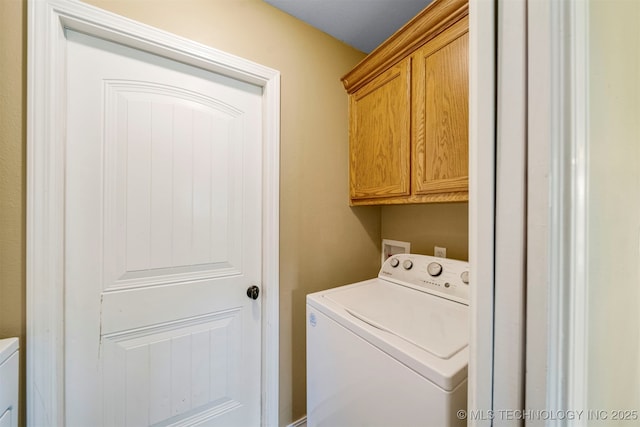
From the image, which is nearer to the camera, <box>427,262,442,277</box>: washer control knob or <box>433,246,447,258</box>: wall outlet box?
<box>427,262,442,277</box>: washer control knob

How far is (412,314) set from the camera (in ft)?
3.07

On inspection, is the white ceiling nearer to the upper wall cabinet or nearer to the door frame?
the upper wall cabinet

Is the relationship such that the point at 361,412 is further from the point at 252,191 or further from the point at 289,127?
the point at 289,127

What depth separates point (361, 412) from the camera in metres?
0.83

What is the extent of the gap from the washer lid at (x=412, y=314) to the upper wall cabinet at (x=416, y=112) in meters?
0.45

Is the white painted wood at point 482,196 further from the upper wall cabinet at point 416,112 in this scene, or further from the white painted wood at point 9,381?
the white painted wood at point 9,381

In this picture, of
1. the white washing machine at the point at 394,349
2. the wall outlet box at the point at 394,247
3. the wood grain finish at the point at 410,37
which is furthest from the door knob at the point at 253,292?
the wood grain finish at the point at 410,37

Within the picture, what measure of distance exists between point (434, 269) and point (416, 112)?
750mm

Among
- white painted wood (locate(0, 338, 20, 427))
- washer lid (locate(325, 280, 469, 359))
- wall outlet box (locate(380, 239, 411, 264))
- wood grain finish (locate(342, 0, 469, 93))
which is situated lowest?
white painted wood (locate(0, 338, 20, 427))

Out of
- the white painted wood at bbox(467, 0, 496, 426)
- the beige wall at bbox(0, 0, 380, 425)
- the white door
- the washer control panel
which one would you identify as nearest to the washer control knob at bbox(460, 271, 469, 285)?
the washer control panel

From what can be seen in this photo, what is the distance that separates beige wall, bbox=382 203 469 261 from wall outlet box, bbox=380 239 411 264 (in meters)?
0.03

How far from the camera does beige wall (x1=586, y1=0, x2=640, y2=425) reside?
0.40 metres

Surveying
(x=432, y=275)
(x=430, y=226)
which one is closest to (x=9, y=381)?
(x=432, y=275)

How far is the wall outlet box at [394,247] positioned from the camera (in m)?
1.52
